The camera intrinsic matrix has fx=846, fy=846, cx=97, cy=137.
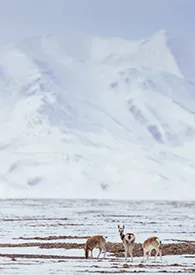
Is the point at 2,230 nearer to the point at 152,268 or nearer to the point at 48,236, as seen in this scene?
the point at 48,236

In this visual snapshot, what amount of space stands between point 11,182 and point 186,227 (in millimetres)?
122207

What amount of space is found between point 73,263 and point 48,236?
17182mm

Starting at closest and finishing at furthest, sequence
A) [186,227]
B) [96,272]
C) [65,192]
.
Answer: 1. [96,272]
2. [186,227]
3. [65,192]

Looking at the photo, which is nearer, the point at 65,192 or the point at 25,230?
A: the point at 25,230

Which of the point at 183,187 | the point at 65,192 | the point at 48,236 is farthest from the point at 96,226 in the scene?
the point at 183,187

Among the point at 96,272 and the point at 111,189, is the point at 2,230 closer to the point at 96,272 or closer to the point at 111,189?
the point at 96,272

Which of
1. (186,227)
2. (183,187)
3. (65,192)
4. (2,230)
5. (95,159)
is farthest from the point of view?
(95,159)

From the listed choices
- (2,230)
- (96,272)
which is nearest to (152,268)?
(96,272)

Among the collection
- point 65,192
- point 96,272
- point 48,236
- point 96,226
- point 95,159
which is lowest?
point 96,272

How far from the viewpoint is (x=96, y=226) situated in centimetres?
5931

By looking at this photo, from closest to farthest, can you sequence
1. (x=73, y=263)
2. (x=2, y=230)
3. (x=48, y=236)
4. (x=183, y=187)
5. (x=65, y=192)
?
(x=73, y=263) < (x=48, y=236) < (x=2, y=230) < (x=65, y=192) < (x=183, y=187)

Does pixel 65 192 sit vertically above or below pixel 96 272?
above

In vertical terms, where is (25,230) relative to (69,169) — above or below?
below

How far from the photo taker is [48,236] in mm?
47875
